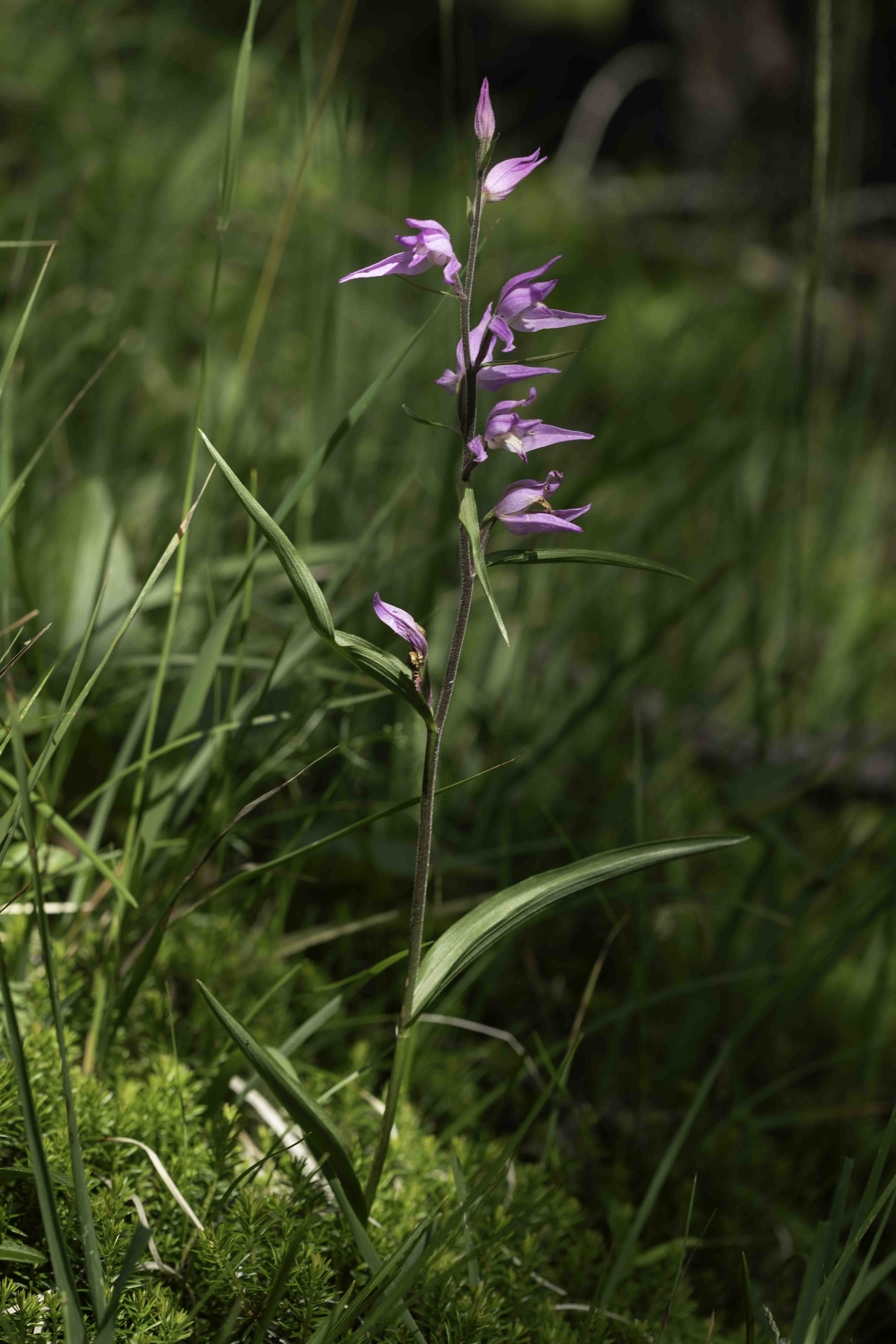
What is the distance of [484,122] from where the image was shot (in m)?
0.83

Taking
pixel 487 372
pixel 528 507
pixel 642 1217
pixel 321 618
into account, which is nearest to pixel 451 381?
pixel 487 372

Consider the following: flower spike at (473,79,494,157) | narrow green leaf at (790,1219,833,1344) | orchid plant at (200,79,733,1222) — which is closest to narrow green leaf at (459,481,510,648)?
orchid plant at (200,79,733,1222)

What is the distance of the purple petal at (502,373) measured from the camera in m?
0.86

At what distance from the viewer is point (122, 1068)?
113 centimetres

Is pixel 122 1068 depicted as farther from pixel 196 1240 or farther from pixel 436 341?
pixel 436 341

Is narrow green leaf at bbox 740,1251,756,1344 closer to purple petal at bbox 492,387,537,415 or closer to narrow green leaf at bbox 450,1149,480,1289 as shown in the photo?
narrow green leaf at bbox 450,1149,480,1289

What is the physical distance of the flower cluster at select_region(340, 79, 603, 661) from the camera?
822mm

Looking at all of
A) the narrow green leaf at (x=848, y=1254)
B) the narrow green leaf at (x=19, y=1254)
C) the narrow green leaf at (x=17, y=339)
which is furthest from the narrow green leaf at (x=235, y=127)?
the narrow green leaf at (x=848, y=1254)

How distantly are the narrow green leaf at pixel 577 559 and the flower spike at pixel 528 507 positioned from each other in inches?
0.9

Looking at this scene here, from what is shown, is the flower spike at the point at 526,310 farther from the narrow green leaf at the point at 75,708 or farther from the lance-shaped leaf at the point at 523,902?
the lance-shaped leaf at the point at 523,902

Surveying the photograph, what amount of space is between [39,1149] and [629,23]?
7.33 m

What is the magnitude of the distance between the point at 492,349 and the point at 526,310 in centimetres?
5

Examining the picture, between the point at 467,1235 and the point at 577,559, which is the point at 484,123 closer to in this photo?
the point at 577,559

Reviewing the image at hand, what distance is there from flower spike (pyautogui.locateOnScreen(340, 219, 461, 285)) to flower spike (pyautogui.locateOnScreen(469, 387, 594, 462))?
13cm
